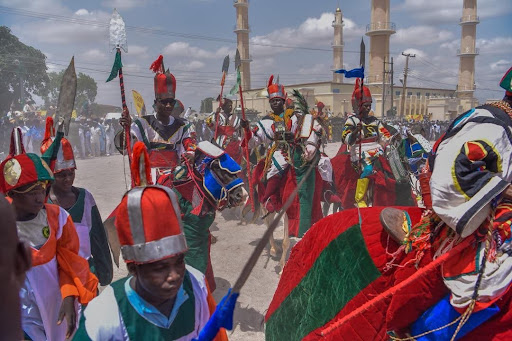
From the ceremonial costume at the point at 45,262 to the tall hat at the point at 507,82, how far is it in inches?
113

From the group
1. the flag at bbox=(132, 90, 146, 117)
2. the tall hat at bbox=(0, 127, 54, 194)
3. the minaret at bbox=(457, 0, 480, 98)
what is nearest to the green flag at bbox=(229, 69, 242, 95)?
the flag at bbox=(132, 90, 146, 117)

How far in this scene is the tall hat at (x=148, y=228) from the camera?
6.24 feet

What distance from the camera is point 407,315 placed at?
240 centimetres

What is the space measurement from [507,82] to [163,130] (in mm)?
4250

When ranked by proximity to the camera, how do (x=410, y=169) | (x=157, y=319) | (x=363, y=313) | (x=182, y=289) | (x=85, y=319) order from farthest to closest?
1. (x=410, y=169)
2. (x=363, y=313)
3. (x=182, y=289)
4. (x=157, y=319)
5. (x=85, y=319)

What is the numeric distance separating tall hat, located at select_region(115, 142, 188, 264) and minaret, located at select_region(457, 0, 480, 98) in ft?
226

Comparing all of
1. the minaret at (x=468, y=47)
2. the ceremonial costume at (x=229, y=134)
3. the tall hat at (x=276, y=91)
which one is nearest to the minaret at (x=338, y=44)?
the minaret at (x=468, y=47)

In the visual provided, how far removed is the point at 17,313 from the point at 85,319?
43.0 inches

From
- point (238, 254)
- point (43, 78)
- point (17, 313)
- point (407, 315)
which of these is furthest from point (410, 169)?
point (43, 78)

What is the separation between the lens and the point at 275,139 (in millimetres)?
6484

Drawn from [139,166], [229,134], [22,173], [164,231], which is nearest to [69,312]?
[22,173]

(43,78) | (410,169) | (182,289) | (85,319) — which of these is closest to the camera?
(85,319)

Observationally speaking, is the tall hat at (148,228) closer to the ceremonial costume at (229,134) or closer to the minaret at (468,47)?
the ceremonial costume at (229,134)

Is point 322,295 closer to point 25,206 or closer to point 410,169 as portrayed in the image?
point 25,206
